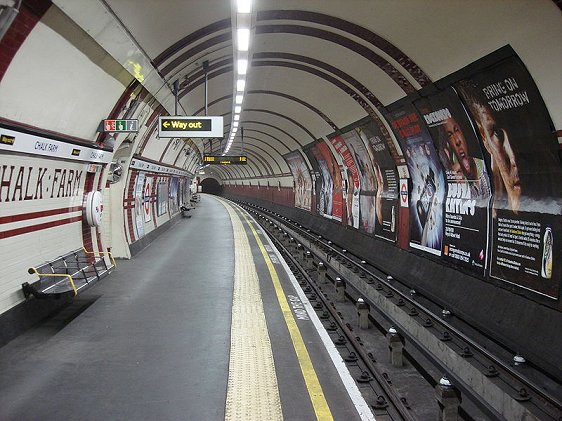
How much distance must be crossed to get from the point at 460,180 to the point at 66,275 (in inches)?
237

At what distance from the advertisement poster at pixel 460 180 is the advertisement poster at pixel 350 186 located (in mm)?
5486

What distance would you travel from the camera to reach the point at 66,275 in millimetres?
6020

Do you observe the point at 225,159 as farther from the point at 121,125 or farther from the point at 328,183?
the point at 121,125

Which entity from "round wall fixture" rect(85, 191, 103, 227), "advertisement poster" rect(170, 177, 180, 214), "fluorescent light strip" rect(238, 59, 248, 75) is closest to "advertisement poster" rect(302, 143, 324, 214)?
"advertisement poster" rect(170, 177, 180, 214)

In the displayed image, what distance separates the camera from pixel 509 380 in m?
4.78

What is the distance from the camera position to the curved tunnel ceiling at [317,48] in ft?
18.7

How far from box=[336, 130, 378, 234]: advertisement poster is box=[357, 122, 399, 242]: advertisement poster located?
0.91ft

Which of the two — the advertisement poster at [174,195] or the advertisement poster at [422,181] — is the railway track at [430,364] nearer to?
the advertisement poster at [422,181]

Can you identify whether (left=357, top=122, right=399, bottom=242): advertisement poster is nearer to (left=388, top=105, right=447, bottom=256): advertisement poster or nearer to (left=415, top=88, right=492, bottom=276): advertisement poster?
(left=388, top=105, right=447, bottom=256): advertisement poster

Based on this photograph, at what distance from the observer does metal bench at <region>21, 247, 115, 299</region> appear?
5.80m

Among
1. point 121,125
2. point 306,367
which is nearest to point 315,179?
point 121,125

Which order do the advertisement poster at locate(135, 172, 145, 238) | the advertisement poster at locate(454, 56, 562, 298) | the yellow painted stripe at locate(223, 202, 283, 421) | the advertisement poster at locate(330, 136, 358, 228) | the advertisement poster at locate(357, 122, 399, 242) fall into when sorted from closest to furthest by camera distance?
1. the yellow painted stripe at locate(223, 202, 283, 421)
2. the advertisement poster at locate(454, 56, 562, 298)
3. the advertisement poster at locate(357, 122, 399, 242)
4. the advertisement poster at locate(135, 172, 145, 238)
5. the advertisement poster at locate(330, 136, 358, 228)

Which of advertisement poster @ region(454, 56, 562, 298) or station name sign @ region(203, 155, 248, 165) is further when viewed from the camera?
station name sign @ region(203, 155, 248, 165)

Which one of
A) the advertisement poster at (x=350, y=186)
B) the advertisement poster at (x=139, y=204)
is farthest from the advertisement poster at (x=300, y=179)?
the advertisement poster at (x=139, y=204)
